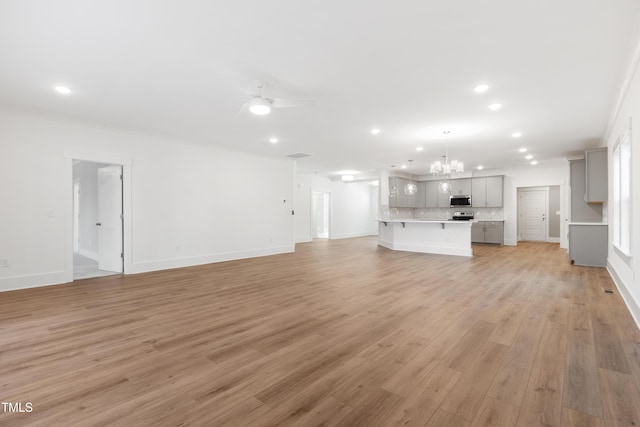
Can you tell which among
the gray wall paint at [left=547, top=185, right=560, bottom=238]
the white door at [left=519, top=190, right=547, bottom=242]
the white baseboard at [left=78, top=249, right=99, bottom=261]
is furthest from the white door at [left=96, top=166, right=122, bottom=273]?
the gray wall paint at [left=547, top=185, right=560, bottom=238]

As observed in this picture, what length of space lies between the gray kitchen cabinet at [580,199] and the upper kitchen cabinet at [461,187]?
367cm

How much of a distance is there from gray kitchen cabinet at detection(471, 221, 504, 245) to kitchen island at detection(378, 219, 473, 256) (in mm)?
3285

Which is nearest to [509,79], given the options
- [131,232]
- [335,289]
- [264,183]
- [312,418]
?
[335,289]

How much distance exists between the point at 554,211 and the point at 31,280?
47.6 feet

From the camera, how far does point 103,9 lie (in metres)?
2.34

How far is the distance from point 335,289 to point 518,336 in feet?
7.67

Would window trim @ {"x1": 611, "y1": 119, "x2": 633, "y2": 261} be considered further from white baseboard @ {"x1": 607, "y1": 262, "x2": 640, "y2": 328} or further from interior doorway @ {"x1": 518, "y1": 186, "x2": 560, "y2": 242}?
interior doorway @ {"x1": 518, "y1": 186, "x2": 560, "y2": 242}

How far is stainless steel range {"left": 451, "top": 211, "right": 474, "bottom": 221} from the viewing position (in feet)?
35.6

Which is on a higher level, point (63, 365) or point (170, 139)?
point (170, 139)

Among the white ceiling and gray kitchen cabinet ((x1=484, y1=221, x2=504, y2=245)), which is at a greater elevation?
the white ceiling

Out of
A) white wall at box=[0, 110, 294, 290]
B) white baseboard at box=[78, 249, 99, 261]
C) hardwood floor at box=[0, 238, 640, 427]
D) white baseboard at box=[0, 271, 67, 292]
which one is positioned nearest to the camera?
hardwood floor at box=[0, 238, 640, 427]

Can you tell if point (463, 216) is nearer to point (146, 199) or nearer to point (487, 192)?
point (487, 192)

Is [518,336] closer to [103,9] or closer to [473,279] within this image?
[473,279]

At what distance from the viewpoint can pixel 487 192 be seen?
34.6ft
